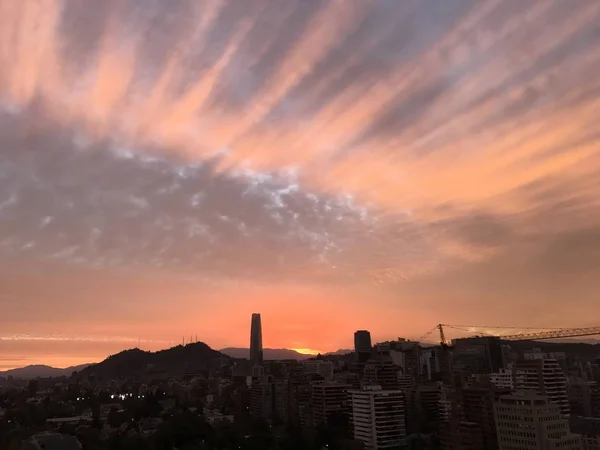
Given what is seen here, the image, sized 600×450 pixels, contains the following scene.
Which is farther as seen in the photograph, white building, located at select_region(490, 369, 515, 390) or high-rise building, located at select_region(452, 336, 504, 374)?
high-rise building, located at select_region(452, 336, 504, 374)

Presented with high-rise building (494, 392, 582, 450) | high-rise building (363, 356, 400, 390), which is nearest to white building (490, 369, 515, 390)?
high-rise building (363, 356, 400, 390)

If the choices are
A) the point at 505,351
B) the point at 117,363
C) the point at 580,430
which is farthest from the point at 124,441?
the point at 117,363

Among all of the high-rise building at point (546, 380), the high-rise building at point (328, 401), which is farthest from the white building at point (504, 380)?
the high-rise building at point (328, 401)

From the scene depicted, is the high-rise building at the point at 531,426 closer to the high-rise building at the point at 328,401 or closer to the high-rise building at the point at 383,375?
the high-rise building at the point at 328,401

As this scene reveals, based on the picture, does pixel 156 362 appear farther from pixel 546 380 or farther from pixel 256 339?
pixel 546 380

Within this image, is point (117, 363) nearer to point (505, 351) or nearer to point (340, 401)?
point (505, 351)

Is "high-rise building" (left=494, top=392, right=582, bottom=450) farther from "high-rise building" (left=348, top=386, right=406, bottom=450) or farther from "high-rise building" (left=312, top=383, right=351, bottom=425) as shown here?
"high-rise building" (left=312, top=383, right=351, bottom=425)
